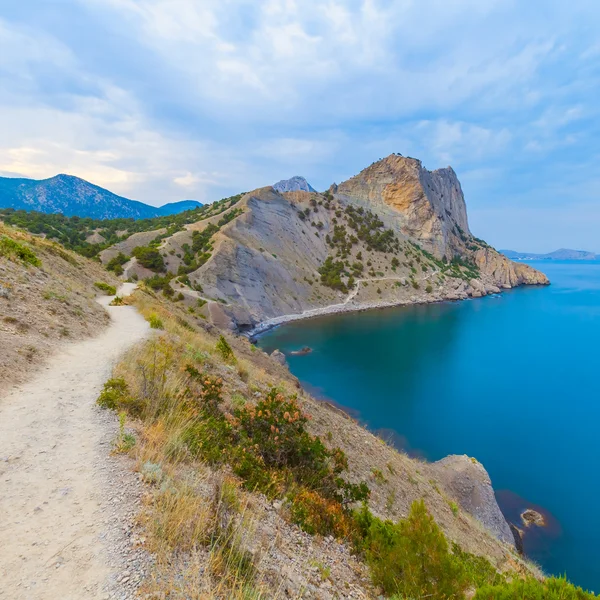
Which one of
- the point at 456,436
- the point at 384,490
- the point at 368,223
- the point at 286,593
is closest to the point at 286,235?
the point at 368,223

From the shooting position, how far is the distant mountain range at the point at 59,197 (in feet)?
436

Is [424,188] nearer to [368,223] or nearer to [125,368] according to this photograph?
[368,223]

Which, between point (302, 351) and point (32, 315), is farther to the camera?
point (302, 351)

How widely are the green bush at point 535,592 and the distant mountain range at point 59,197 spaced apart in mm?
146374

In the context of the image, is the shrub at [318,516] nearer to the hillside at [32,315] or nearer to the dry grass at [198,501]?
the dry grass at [198,501]

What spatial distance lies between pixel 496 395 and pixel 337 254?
50.8m

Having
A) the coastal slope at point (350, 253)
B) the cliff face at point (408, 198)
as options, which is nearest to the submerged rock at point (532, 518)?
the coastal slope at point (350, 253)

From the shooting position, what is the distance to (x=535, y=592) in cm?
346

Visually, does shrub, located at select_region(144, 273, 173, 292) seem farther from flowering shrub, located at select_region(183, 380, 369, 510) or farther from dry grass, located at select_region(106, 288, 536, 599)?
flowering shrub, located at select_region(183, 380, 369, 510)

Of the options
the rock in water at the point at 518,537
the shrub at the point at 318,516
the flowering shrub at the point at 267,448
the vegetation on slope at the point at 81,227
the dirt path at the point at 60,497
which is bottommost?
the rock in water at the point at 518,537

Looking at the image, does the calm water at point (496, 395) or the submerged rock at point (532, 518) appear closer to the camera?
the submerged rock at point (532, 518)

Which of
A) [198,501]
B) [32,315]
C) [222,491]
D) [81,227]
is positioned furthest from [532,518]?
[81,227]

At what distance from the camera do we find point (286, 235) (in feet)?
225

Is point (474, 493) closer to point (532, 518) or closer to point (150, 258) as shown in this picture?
point (532, 518)
